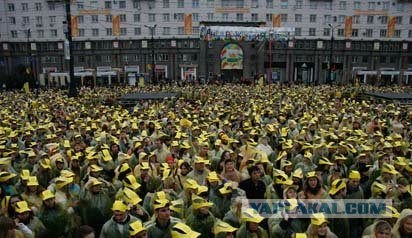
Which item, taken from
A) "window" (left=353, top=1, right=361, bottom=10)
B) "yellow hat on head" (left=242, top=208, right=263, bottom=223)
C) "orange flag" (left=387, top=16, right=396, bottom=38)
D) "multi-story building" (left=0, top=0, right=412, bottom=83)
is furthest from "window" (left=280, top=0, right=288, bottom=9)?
"yellow hat on head" (left=242, top=208, right=263, bottom=223)

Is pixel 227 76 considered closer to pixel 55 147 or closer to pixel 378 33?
pixel 378 33

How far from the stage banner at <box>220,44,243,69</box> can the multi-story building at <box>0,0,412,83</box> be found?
499 mm

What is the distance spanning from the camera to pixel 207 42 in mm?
58250

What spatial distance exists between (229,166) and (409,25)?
63.8 m

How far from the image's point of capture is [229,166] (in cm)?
720

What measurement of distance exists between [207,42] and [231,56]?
4378mm

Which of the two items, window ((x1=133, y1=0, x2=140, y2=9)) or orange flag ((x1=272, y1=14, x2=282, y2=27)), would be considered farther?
orange flag ((x1=272, y1=14, x2=282, y2=27))

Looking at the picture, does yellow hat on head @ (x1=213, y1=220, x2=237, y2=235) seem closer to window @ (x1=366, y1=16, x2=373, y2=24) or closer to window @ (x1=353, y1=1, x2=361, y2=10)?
window @ (x1=353, y1=1, x2=361, y2=10)

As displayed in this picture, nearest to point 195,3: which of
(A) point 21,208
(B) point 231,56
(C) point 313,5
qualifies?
(B) point 231,56

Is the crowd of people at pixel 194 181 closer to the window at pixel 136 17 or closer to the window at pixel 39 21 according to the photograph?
the window at pixel 136 17

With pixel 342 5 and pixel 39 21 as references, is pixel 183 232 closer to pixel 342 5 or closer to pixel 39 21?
pixel 342 5

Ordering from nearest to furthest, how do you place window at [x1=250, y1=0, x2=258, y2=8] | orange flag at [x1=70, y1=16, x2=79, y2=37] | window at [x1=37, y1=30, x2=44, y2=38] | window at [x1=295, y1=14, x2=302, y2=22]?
orange flag at [x1=70, y1=16, x2=79, y2=37]
window at [x1=250, y1=0, x2=258, y2=8]
window at [x1=295, y1=14, x2=302, y2=22]
window at [x1=37, y1=30, x2=44, y2=38]

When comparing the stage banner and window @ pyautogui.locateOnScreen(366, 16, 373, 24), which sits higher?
window @ pyautogui.locateOnScreen(366, 16, 373, 24)

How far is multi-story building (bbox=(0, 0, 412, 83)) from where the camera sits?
5875 centimetres
